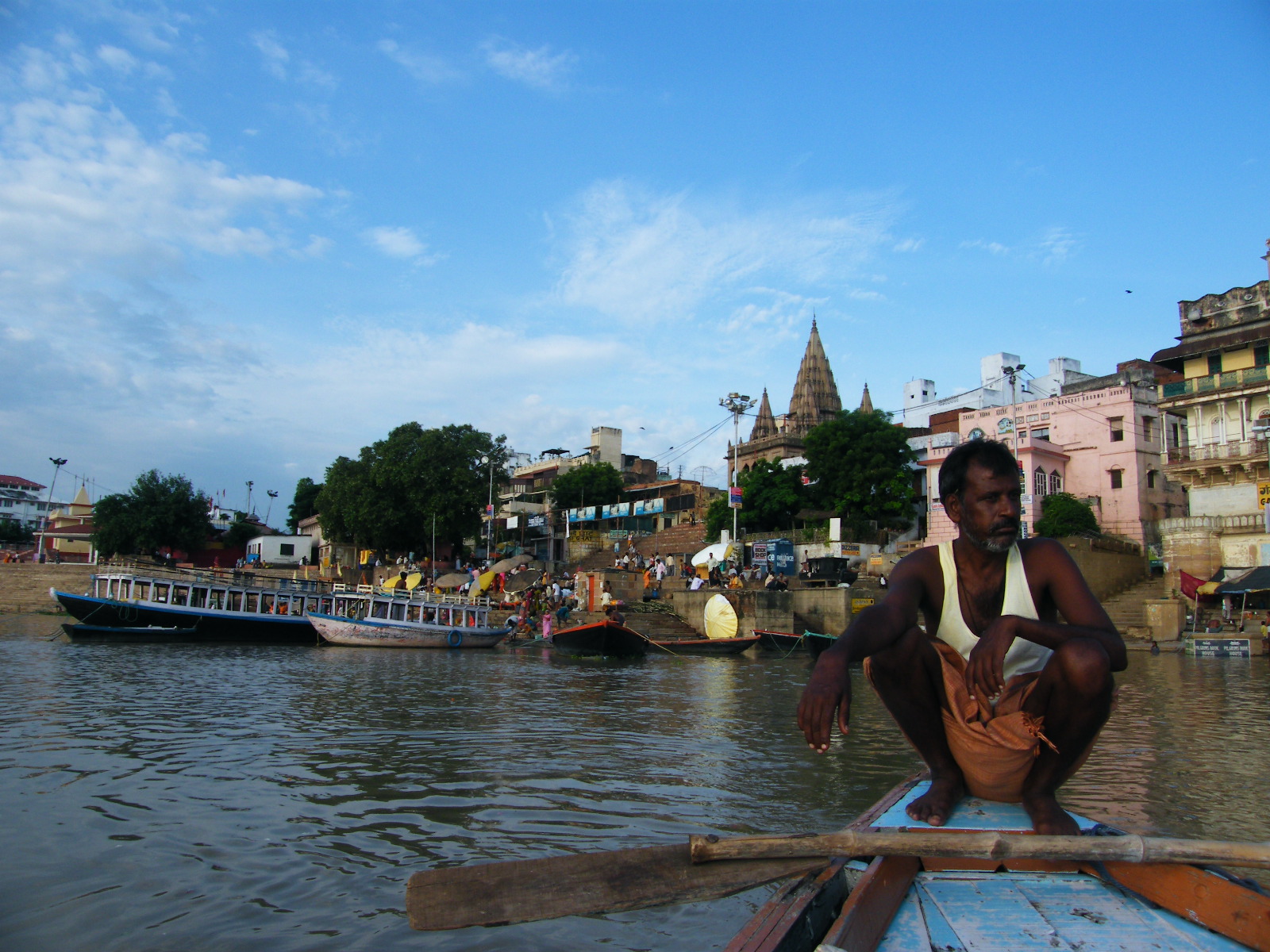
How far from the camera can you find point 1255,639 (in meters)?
22.0

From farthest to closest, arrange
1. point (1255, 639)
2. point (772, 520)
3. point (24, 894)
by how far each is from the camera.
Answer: point (772, 520), point (1255, 639), point (24, 894)

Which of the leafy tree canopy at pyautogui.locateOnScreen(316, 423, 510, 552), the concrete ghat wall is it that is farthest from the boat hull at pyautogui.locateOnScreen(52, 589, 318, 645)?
Result: the leafy tree canopy at pyautogui.locateOnScreen(316, 423, 510, 552)

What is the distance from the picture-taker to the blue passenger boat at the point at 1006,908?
7.41 feet

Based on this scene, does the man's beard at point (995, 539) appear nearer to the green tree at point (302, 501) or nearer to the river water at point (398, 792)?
the river water at point (398, 792)

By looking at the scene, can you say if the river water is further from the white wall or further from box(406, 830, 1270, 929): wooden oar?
the white wall

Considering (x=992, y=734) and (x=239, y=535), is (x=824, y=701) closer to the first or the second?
(x=992, y=734)

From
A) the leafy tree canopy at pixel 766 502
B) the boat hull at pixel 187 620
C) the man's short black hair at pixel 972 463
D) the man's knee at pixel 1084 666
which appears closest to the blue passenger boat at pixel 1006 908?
the man's knee at pixel 1084 666

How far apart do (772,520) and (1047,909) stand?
1735 inches

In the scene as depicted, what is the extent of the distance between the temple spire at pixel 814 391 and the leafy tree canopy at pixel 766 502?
24.4 meters

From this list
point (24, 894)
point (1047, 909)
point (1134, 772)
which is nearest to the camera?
point (1047, 909)

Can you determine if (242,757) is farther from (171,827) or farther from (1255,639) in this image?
(1255,639)

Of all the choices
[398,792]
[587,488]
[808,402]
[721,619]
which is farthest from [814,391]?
[398,792]

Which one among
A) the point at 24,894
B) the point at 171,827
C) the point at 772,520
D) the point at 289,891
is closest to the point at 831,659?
the point at 289,891

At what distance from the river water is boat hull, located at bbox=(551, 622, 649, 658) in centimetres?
904
